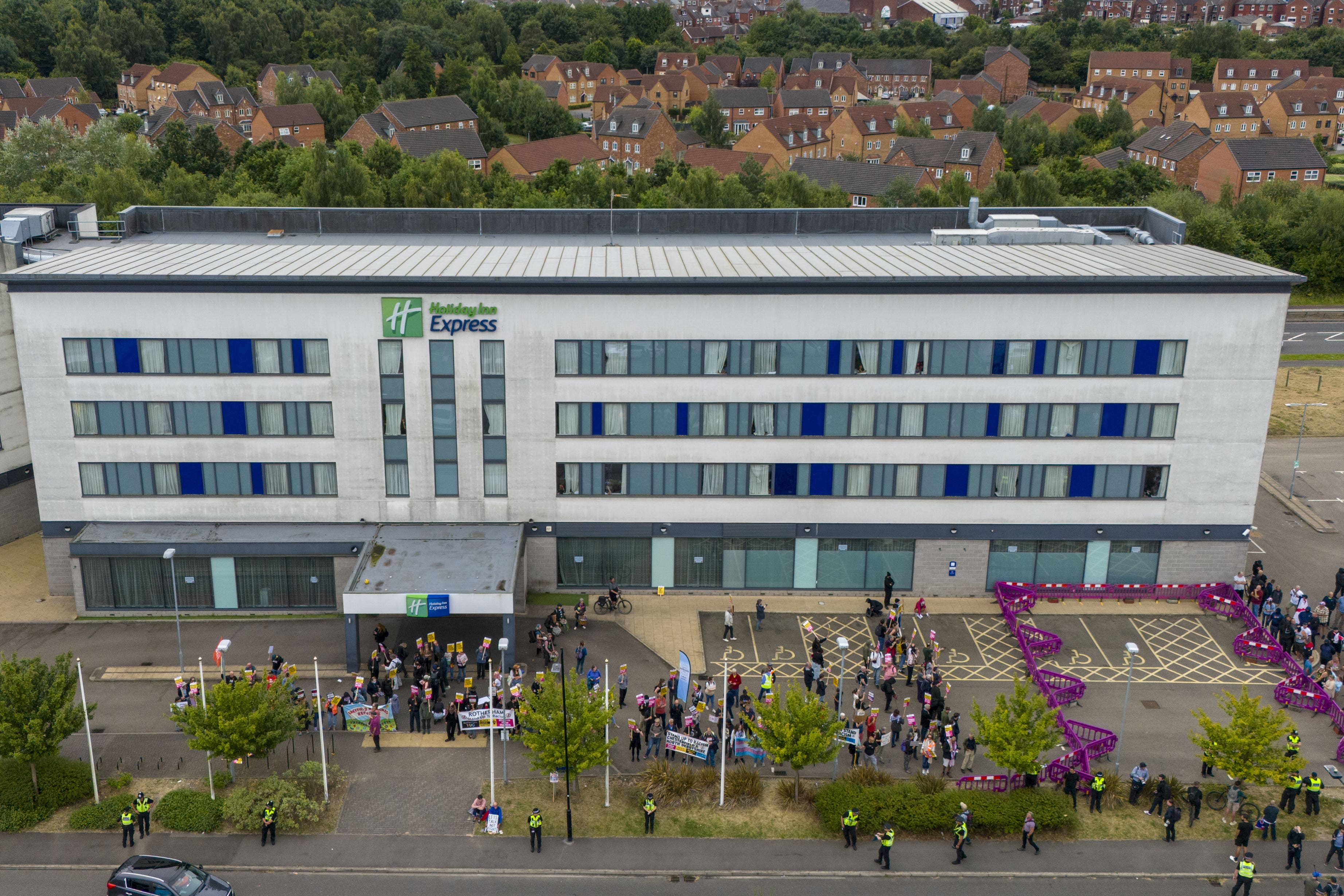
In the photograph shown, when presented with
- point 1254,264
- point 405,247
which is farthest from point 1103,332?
point 405,247

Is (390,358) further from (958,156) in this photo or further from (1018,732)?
(958,156)

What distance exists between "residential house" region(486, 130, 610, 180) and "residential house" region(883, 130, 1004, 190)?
3691 centimetres

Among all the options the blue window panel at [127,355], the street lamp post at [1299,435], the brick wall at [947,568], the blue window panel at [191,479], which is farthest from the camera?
the street lamp post at [1299,435]

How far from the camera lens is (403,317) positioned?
4541 cm

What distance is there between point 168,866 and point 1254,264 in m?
46.0

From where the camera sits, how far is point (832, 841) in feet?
113

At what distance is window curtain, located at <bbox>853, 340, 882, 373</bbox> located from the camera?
153ft

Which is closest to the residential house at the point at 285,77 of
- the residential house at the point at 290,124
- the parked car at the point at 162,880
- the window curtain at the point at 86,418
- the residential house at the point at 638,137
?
the residential house at the point at 290,124

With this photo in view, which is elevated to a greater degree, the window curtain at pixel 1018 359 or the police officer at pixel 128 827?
the window curtain at pixel 1018 359

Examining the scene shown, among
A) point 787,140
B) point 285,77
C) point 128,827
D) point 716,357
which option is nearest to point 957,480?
point 716,357

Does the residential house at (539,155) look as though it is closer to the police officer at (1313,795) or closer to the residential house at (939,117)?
the residential house at (939,117)

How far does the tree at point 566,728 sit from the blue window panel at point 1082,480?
23768 mm

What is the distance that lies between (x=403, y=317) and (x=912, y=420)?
21.0m

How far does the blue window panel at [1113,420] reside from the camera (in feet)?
156
